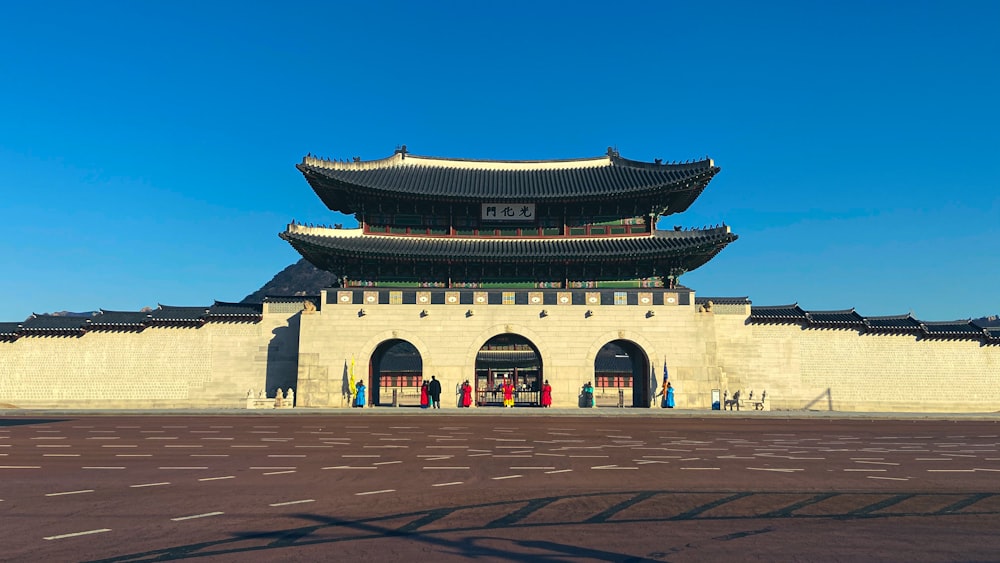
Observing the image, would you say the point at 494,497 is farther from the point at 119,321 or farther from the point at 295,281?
the point at 295,281

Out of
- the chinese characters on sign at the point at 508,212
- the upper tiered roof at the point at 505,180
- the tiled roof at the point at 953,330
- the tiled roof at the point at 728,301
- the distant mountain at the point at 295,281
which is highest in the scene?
the distant mountain at the point at 295,281

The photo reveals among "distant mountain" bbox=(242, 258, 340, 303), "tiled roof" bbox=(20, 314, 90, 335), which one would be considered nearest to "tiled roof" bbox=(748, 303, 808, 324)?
"tiled roof" bbox=(20, 314, 90, 335)

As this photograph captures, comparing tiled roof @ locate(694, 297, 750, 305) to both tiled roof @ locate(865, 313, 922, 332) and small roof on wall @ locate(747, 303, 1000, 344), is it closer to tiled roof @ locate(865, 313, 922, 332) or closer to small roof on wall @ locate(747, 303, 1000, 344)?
small roof on wall @ locate(747, 303, 1000, 344)

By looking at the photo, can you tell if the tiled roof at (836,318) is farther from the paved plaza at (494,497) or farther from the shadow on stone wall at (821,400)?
the paved plaza at (494,497)

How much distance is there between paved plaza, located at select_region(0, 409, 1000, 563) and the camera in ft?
21.5

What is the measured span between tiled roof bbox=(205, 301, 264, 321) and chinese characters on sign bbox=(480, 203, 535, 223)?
14517 mm

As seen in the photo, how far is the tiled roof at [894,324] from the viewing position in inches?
1298

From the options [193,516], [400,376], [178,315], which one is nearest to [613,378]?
[400,376]

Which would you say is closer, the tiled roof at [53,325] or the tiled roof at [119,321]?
the tiled roof at [53,325]

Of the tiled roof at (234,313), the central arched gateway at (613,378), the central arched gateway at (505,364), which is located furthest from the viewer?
the central arched gateway at (505,364)

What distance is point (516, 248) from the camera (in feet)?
113

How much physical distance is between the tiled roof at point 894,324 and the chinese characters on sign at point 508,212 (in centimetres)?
2025

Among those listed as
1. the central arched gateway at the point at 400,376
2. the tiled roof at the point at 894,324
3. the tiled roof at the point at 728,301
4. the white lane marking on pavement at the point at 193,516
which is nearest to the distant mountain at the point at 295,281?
the central arched gateway at the point at 400,376

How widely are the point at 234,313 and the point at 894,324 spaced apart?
3780 centimetres
